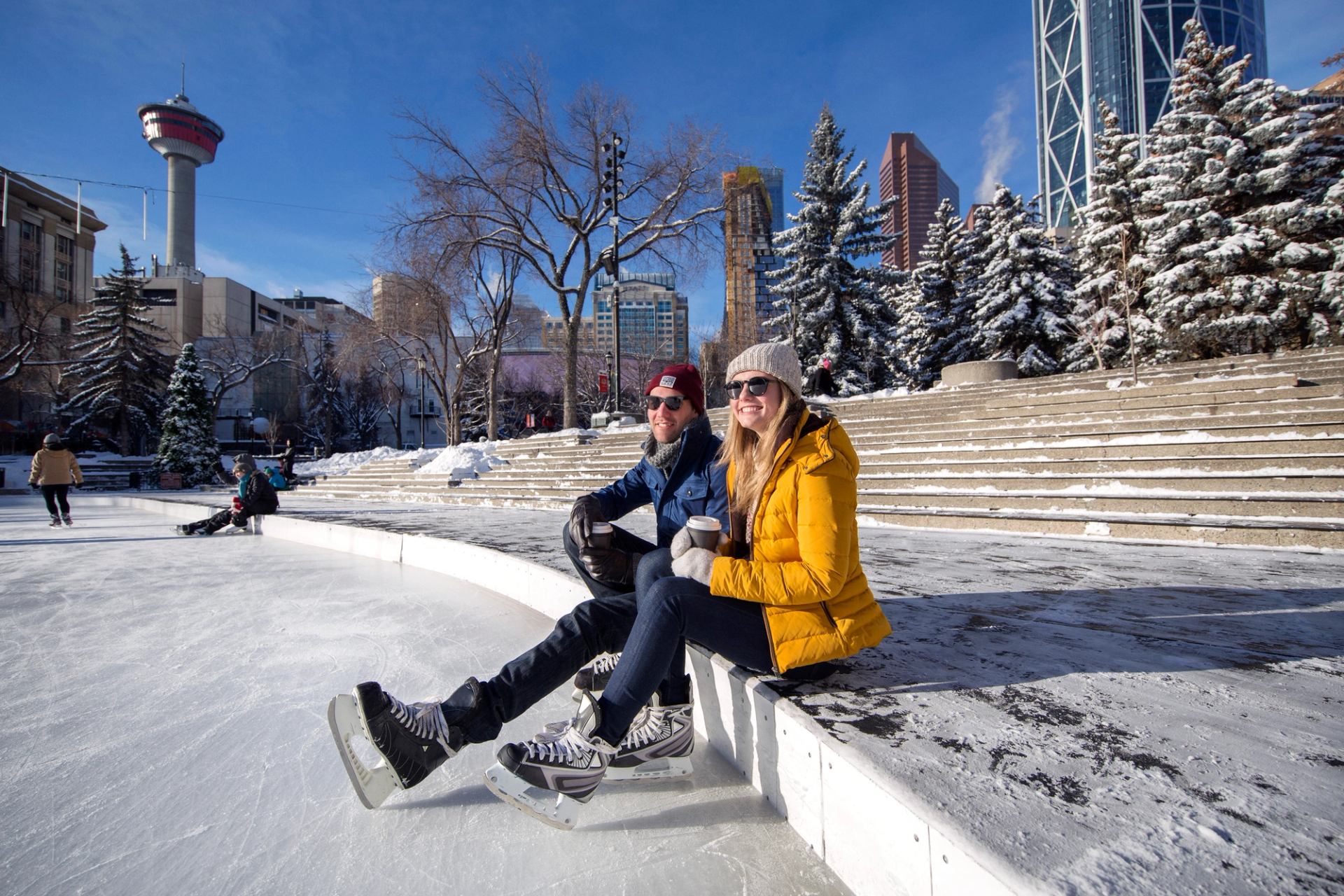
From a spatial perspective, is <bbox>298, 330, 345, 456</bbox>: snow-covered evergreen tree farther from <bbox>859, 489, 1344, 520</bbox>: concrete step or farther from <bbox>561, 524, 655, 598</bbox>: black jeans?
<bbox>561, 524, 655, 598</bbox>: black jeans

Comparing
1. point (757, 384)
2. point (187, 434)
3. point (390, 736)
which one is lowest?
point (390, 736)

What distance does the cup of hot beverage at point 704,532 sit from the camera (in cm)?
166

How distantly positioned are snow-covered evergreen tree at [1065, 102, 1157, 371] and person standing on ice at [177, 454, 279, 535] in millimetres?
20933

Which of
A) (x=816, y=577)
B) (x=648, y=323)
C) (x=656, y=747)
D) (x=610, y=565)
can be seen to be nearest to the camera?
(x=816, y=577)

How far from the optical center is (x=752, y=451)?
1932 millimetres

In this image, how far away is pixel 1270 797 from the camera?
1.14 meters

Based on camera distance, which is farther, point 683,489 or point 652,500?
point 652,500

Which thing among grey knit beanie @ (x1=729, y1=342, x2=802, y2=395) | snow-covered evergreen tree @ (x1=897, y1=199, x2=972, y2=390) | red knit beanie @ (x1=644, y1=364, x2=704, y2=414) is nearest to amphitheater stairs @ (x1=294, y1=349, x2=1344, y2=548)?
red knit beanie @ (x1=644, y1=364, x2=704, y2=414)

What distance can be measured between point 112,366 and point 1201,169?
4138 centimetres

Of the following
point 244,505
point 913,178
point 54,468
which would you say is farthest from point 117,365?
point 913,178

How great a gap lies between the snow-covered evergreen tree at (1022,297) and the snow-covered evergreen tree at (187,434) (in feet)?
96.6

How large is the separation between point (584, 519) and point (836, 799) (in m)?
1.16

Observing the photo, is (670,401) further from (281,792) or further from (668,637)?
(281,792)

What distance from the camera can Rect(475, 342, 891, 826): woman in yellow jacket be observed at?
5.08 ft
